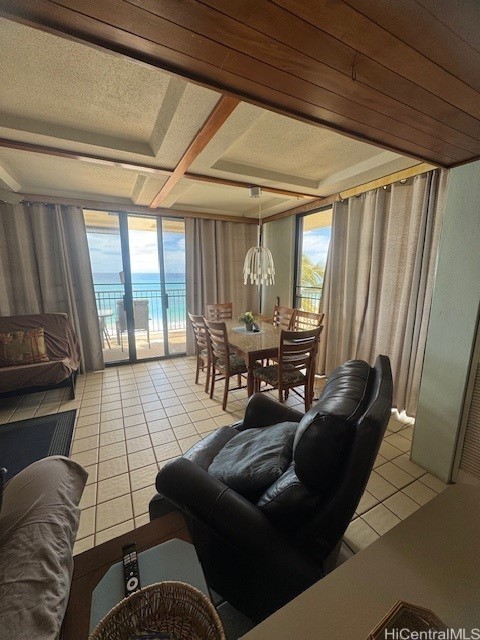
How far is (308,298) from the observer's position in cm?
395

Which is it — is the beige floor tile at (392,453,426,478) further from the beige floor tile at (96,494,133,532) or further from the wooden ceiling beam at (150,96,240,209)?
the wooden ceiling beam at (150,96,240,209)

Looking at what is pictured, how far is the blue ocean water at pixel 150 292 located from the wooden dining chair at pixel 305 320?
2.11 m

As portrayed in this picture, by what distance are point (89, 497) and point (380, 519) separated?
1854 mm

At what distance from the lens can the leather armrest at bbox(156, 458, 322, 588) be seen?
864mm

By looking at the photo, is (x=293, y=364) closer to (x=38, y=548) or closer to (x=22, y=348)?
(x=38, y=548)

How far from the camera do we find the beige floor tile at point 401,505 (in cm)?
161

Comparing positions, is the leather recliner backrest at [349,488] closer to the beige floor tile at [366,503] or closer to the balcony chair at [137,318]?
the beige floor tile at [366,503]

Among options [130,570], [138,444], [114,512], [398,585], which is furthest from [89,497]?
[398,585]

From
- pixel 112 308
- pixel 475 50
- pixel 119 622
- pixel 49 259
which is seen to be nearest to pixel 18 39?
pixel 475 50

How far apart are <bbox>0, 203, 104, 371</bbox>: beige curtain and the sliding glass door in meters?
0.28

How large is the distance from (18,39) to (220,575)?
2404 mm

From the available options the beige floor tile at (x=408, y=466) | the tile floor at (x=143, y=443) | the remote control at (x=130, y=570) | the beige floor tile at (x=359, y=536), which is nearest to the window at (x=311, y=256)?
the tile floor at (x=143, y=443)

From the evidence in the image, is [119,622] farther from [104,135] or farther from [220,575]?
[104,135]

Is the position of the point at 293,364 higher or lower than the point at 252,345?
lower
